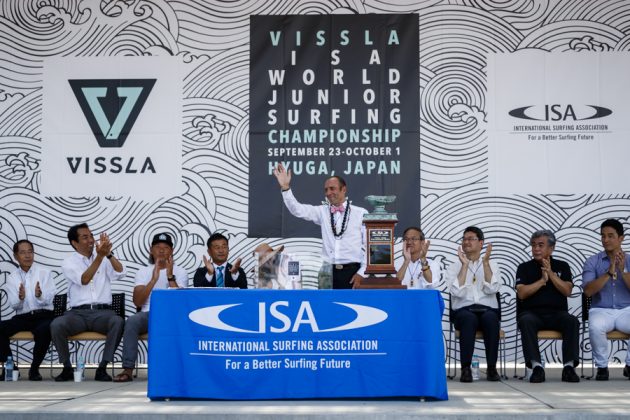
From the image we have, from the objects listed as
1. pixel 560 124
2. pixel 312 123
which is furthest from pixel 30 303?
pixel 560 124

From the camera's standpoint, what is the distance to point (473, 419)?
4598 millimetres

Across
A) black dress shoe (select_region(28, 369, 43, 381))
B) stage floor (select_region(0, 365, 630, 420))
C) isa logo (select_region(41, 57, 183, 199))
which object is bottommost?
black dress shoe (select_region(28, 369, 43, 381))

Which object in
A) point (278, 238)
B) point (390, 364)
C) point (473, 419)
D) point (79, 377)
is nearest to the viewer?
point (473, 419)

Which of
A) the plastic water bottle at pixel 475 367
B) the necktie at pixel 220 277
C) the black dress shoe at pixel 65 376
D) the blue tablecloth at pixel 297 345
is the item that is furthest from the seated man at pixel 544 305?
the black dress shoe at pixel 65 376

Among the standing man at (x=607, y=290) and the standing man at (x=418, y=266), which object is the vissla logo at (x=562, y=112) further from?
the standing man at (x=418, y=266)

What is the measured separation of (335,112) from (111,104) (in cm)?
202

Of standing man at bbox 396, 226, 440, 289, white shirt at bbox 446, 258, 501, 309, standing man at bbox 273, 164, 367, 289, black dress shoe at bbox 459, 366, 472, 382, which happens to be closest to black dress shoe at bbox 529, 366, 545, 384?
black dress shoe at bbox 459, 366, 472, 382

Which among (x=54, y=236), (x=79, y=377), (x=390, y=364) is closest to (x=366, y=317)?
(x=390, y=364)

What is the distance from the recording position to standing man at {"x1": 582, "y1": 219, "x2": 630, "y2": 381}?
6922 millimetres

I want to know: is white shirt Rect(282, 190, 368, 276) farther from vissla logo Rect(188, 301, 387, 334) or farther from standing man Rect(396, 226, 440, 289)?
vissla logo Rect(188, 301, 387, 334)

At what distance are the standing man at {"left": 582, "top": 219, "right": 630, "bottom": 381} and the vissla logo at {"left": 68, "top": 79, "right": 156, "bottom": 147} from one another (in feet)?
13.5

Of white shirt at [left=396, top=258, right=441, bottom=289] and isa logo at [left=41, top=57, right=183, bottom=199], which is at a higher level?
isa logo at [left=41, top=57, right=183, bottom=199]

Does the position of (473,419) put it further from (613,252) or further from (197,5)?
(197,5)

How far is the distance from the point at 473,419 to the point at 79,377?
3416mm
